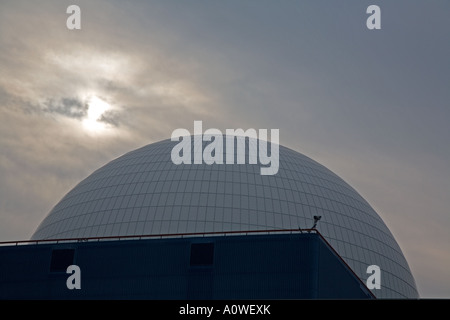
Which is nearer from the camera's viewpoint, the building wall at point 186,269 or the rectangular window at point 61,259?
the building wall at point 186,269

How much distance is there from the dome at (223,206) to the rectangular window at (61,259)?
938 centimetres

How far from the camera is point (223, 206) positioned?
167 ft

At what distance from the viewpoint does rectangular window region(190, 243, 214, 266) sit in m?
38.9

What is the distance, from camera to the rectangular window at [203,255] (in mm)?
38875

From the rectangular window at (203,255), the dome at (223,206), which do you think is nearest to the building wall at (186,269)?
the rectangular window at (203,255)

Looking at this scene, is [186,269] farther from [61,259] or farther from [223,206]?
[223,206]

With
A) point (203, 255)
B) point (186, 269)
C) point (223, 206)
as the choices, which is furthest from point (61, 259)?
point (223, 206)

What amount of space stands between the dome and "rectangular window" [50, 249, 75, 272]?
9382 millimetres

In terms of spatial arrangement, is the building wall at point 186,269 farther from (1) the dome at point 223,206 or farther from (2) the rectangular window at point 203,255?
(1) the dome at point 223,206

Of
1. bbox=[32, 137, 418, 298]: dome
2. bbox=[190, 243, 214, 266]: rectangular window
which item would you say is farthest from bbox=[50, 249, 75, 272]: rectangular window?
bbox=[32, 137, 418, 298]: dome
